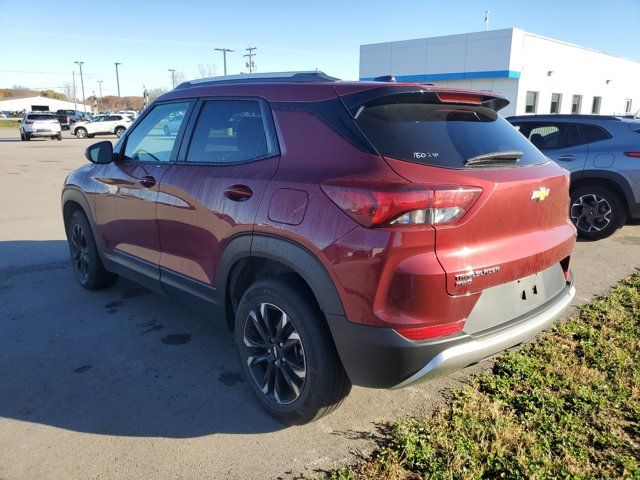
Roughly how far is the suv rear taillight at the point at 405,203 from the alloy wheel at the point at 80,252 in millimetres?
3427

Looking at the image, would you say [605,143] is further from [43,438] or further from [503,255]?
[43,438]

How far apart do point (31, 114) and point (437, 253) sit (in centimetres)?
3723

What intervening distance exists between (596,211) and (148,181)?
578 cm

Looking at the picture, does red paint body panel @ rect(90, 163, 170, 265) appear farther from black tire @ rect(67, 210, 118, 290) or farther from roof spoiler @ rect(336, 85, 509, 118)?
roof spoiler @ rect(336, 85, 509, 118)

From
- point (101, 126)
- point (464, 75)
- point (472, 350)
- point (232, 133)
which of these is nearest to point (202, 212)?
point (232, 133)

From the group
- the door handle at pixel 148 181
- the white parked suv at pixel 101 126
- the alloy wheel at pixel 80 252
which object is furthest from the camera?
the white parked suv at pixel 101 126

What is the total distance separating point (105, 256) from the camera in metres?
4.34

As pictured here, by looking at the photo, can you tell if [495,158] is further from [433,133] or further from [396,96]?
[396,96]

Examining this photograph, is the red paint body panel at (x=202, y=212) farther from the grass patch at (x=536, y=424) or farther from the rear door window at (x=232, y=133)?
the grass patch at (x=536, y=424)

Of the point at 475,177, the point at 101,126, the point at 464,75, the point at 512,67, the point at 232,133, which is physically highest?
the point at 512,67

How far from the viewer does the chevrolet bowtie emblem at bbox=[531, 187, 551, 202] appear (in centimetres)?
254

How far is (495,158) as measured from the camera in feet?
8.26

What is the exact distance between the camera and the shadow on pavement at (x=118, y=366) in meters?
2.81

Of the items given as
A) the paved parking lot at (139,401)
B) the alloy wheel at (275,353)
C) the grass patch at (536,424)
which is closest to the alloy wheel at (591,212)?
the paved parking lot at (139,401)
